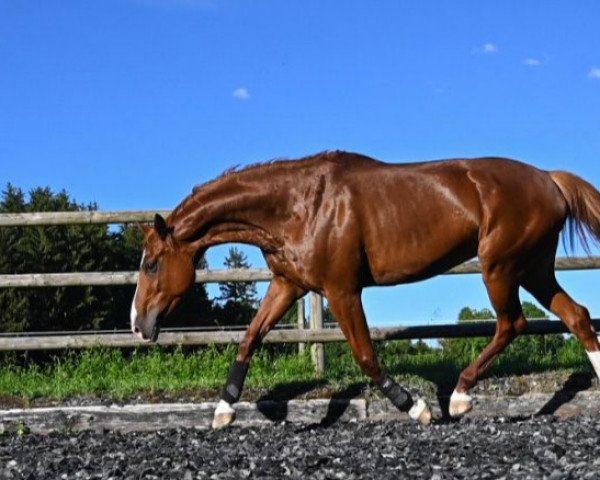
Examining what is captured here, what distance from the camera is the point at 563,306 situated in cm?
724

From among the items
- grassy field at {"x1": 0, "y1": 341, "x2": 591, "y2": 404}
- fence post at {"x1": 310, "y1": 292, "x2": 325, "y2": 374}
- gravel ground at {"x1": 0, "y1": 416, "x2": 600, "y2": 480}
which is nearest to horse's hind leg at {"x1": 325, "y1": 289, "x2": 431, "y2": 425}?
gravel ground at {"x1": 0, "y1": 416, "x2": 600, "y2": 480}

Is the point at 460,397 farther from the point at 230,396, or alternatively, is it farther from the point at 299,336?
the point at 299,336

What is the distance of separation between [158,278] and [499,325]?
2.37m

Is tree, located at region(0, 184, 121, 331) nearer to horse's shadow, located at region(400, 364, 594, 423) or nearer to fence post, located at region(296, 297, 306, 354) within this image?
fence post, located at region(296, 297, 306, 354)

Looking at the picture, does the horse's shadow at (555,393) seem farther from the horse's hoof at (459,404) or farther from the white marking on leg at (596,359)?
the white marking on leg at (596,359)

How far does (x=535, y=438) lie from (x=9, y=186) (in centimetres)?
1097

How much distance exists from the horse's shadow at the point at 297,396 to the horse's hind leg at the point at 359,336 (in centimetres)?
69

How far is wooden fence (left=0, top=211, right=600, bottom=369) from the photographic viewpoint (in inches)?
328

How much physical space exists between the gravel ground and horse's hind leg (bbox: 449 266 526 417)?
158 millimetres

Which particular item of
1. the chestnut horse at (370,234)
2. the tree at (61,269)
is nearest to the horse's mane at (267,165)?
the chestnut horse at (370,234)

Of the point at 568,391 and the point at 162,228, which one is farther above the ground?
the point at 162,228

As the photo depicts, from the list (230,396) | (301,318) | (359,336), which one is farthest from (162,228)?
(301,318)

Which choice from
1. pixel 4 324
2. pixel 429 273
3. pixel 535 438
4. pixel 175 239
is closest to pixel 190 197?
pixel 175 239

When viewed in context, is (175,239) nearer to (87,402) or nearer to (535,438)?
(87,402)
